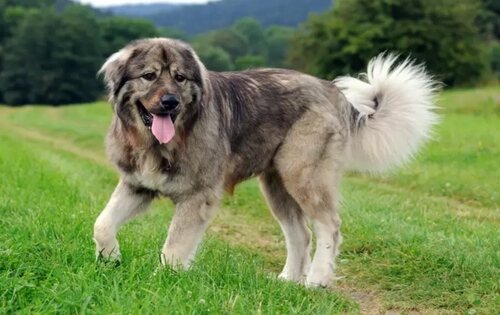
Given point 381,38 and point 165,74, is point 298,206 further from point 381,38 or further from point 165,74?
point 381,38

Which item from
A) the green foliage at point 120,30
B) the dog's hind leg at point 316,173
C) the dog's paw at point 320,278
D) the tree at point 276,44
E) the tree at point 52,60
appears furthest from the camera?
the tree at point 276,44

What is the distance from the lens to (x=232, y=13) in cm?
18338

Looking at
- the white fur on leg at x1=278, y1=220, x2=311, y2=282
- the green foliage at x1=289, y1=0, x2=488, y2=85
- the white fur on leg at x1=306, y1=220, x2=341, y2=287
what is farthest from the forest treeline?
the white fur on leg at x1=306, y1=220, x2=341, y2=287

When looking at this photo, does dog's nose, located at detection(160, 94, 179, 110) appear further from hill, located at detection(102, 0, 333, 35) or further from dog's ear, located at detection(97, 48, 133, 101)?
hill, located at detection(102, 0, 333, 35)

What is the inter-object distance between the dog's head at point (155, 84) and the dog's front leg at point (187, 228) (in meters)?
0.52

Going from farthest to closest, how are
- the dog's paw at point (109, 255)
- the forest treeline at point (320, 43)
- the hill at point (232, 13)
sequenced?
the hill at point (232, 13)
the forest treeline at point (320, 43)
the dog's paw at point (109, 255)

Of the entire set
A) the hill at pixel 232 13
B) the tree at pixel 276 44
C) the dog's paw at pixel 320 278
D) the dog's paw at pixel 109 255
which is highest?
the dog's paw at pixel 109 255

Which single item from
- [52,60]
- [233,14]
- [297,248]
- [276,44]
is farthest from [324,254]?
[233,14]

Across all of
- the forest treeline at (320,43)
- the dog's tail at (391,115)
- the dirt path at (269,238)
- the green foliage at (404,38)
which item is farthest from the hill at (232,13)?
the dog's tail at (391,115)

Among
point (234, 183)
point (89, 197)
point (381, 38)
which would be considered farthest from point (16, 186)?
point (381, 38)

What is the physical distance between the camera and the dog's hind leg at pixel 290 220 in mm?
5969

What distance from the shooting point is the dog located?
491 cm

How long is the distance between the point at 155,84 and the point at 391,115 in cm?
222

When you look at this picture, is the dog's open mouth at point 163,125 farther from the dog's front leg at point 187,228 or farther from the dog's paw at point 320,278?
the dog's paw at point 320,278
